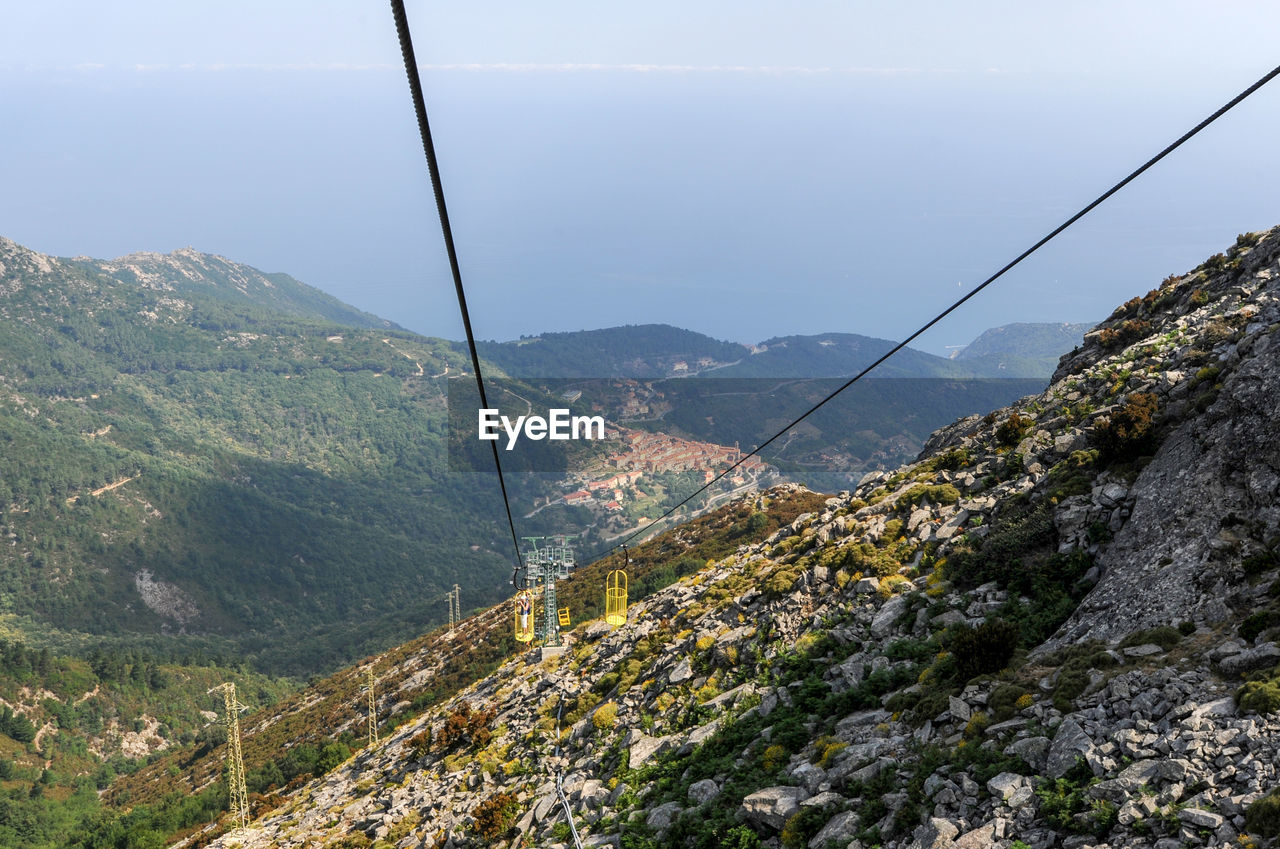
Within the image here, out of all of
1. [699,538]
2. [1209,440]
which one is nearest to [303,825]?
[1209,440]

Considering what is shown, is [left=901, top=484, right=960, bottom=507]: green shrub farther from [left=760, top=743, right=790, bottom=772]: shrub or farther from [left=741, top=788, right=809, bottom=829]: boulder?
[left=741, top=788, right=809, bottom=829]: boulder

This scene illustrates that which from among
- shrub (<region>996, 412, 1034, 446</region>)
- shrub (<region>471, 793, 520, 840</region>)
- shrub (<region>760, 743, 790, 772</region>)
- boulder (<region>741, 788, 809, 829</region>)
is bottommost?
shrub (<region>471, 793, 520, 840</region>)

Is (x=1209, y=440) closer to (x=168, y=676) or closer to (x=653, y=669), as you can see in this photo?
(x=653, y=669)

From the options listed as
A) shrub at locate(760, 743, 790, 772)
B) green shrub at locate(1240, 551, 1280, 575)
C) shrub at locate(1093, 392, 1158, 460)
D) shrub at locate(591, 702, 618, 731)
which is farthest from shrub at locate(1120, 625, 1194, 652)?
shrub at locate(591, 702, 618, 731)

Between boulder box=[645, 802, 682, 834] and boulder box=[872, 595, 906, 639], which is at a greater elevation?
boulder box=[872, 595, 906, 639]

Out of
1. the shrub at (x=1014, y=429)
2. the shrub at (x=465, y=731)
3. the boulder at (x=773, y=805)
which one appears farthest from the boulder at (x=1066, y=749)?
the shrub at (x=465, y=731)
